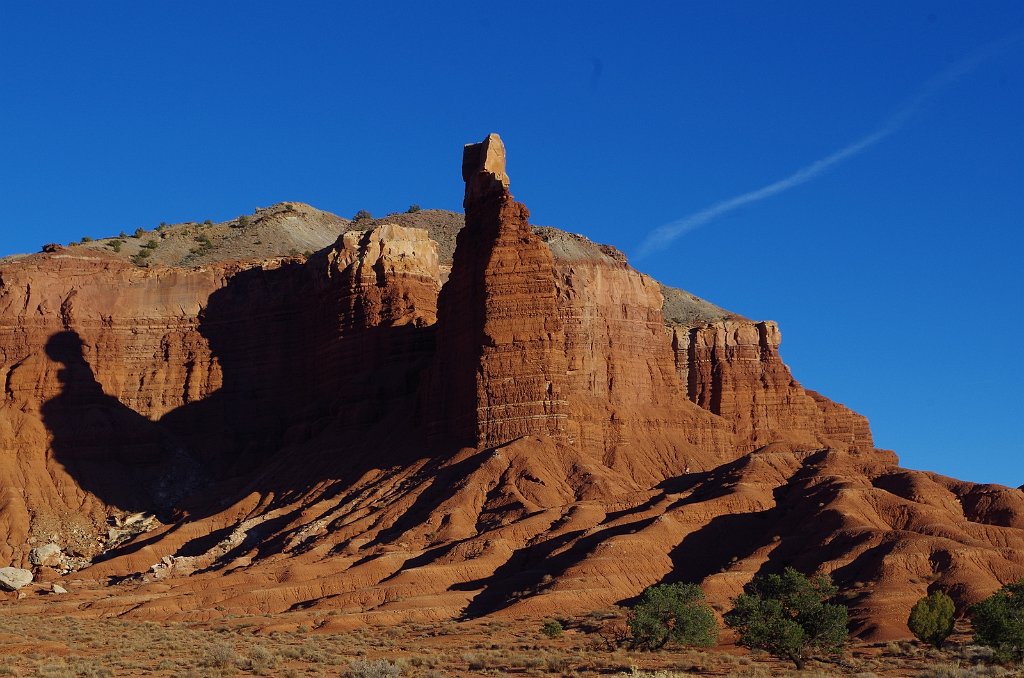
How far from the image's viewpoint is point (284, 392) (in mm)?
125625

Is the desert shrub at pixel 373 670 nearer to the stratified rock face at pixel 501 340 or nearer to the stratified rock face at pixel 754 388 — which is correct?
the stratified rock face at pixel 501 340

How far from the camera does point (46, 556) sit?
103 metres

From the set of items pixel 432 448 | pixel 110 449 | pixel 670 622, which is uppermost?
pixel 110 449

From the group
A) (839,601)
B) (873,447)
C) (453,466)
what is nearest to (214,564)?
(453,466)

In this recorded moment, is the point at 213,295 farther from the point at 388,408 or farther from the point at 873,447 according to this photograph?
the point at 873,447

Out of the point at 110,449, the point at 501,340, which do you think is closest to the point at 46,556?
the point at 110,449

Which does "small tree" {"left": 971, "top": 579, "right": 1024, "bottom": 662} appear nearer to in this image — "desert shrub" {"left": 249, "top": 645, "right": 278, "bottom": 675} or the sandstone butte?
the sandstone butte

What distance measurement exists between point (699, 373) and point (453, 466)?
3586 cm

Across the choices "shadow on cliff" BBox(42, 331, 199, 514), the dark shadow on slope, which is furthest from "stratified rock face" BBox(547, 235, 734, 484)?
"shadow on cliff" BBox(42, 331, 199, 514)

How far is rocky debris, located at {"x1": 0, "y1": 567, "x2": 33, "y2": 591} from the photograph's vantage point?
9350 cm

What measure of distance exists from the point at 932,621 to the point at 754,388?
67.8m

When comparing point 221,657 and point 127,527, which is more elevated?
point 127,527

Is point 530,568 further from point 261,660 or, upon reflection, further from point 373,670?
point 373,670

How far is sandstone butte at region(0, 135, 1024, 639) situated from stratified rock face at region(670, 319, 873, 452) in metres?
0.26
